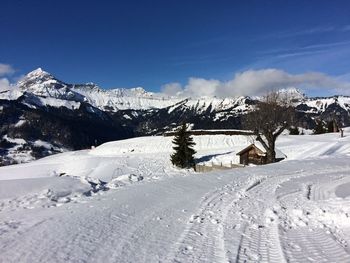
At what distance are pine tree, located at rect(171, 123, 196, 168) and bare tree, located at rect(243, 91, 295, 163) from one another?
15625mm

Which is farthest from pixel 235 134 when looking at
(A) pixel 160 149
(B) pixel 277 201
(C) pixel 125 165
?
(B) pixel 277 201

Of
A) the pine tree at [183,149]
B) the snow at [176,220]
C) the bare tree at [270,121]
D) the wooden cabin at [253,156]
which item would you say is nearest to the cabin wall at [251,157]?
the wooden cabin at [253,156]

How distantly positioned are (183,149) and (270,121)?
19312mm

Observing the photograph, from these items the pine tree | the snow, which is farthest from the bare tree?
the snow

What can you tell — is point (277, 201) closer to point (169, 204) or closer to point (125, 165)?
point (169, 204)

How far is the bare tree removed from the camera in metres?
45.2

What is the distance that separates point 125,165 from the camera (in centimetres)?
7156

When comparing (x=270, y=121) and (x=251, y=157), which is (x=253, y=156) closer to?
(x=251, y=157)

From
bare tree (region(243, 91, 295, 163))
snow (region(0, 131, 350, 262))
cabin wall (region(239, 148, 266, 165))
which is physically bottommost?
cabin wall (region(239, 148, 266, 165))

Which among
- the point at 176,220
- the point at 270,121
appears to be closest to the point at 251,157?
the point at 270,121

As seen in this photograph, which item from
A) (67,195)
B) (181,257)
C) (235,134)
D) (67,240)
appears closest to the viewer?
(181,257)

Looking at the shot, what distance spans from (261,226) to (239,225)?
27.1 inches

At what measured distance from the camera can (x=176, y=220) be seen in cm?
1327

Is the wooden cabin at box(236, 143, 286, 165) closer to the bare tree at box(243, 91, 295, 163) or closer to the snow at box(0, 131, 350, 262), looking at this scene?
the bare tree at box(243, 91, 295, 163)
